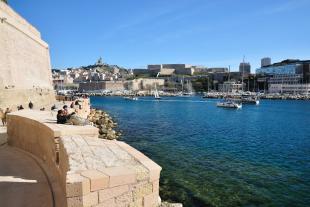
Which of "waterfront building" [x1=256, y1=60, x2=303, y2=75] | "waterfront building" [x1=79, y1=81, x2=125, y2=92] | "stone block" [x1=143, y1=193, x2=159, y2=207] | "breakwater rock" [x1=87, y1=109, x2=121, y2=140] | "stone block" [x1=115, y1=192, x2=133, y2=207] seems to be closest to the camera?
"stone block" [x1=115, y1=192, x2=133, y2=207]

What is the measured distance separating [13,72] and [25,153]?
16.6 meters

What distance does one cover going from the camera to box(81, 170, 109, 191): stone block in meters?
4.01

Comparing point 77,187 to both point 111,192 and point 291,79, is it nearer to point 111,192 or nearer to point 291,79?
point 111,192

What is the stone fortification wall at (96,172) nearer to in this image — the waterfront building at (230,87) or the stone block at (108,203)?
the stone block at (108,203)

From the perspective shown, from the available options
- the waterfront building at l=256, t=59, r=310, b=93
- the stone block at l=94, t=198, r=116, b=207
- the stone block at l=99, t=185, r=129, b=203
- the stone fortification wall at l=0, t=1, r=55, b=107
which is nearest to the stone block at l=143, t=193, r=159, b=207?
the stone block at l=99, t=185, r=129, b=203

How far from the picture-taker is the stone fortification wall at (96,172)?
4.02 meters

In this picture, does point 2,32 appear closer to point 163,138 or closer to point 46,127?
point 163,138

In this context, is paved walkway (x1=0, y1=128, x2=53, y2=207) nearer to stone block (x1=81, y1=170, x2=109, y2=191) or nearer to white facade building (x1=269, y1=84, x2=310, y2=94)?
stone block (x1=81, y1=170, x2=109, y2=191)

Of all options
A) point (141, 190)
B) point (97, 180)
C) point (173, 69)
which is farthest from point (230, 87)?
point (97, 180)

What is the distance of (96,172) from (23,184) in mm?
2315

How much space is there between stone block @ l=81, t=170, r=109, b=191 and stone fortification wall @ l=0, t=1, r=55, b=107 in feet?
55.4

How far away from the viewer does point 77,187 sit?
3928 mm

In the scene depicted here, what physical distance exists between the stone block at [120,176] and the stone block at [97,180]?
0.07m

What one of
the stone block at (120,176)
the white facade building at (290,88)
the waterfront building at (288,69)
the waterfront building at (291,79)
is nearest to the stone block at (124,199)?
the stone block at (120,176)
